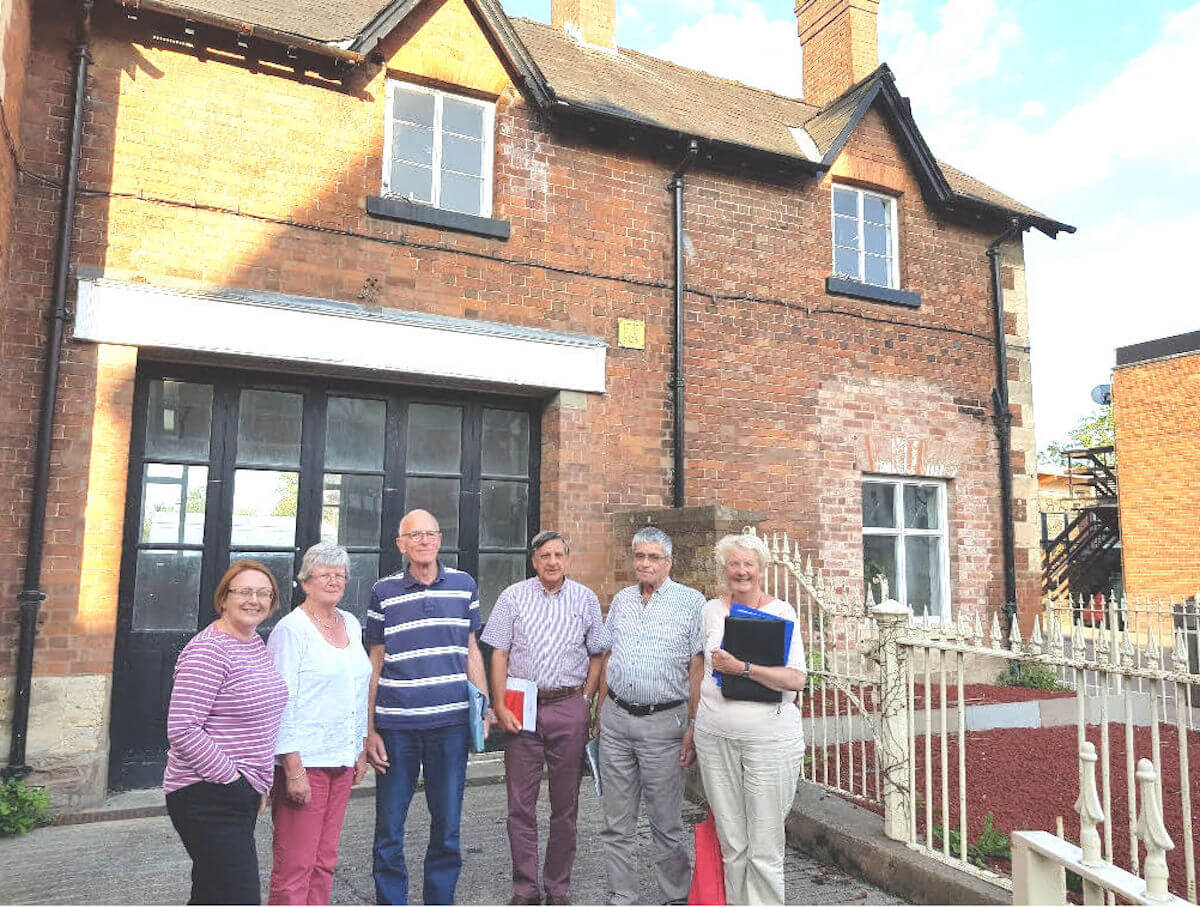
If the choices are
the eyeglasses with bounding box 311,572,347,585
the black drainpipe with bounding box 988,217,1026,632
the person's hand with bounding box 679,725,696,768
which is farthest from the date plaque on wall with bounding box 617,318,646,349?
the black drainpipe with bounding box 988,217,1026,632

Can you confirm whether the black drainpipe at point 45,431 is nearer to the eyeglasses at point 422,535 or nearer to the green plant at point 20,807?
the green plant at point 20,807

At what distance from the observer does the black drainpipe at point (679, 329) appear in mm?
7488

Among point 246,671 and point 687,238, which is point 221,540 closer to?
point 246,671

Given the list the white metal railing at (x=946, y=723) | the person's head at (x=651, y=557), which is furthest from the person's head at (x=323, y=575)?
the white metal railing at (x=946, y=723)

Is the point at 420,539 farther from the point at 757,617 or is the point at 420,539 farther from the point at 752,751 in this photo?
the point at 752,751

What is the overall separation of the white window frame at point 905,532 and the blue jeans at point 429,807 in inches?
235

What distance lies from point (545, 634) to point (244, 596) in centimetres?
156

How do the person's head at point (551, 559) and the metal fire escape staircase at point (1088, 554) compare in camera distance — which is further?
the metal fire escape staircase at point (1088, 554)

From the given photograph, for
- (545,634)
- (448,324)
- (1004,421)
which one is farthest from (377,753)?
(1004,421)

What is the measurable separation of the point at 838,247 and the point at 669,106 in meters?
2.34

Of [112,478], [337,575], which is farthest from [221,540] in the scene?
[337,575]

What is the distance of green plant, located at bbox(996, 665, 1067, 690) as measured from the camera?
8.73m

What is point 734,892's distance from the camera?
3.54 m

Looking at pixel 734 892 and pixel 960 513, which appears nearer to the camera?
pixel 734 892
